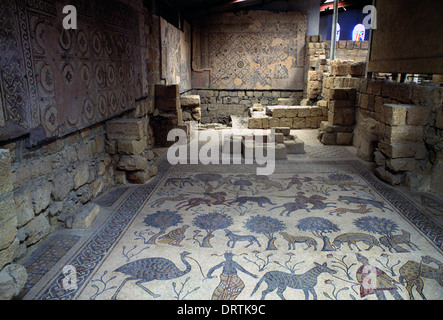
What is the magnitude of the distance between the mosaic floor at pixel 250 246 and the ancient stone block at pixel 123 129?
79 cm

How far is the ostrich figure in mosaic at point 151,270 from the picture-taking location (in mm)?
2717

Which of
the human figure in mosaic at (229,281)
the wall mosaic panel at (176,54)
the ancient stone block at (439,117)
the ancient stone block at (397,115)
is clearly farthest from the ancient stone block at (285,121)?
the human figure in mosaic at (229,281)

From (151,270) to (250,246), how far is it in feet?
3.26

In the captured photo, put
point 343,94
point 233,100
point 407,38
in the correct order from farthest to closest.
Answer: point 233,100 → point 343,94 → point 407,38

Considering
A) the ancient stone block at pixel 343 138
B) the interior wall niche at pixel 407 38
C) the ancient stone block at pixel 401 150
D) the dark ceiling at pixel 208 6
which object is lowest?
the ancient stone block at pixel 343 138

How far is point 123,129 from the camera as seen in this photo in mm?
4809

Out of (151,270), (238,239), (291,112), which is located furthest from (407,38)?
(151,270)

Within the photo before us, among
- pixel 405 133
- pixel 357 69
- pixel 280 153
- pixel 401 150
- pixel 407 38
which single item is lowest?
pixel 280 153

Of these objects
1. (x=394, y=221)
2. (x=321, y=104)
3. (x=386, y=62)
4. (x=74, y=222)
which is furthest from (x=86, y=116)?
(x=321, y=104)

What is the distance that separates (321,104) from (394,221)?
6.74 meters

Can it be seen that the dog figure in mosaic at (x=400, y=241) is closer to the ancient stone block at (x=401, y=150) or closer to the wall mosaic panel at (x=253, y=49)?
the ancient stone block at (x=401, y=150)

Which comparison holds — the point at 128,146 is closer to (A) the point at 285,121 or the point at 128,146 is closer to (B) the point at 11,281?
(B) the point at 11,281

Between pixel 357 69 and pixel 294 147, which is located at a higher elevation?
pixel 357 69

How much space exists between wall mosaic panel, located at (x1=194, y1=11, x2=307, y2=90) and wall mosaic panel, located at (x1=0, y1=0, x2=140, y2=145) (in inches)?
310
